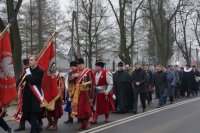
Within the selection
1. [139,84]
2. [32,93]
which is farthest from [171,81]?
[32,93]

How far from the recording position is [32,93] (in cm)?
1016

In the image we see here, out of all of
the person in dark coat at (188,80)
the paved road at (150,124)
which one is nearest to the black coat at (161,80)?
the paved road at (150,124)

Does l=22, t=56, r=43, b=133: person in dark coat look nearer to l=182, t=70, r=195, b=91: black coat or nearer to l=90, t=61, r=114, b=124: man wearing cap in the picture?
l=90, t=61, r=114, b=124: man wearing cap

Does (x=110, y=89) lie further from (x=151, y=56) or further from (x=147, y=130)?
(x=151, y=56)

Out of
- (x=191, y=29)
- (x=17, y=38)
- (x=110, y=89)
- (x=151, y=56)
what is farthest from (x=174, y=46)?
(x=110, y=89)

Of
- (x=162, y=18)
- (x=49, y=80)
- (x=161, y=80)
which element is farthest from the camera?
(x=162, y=18)

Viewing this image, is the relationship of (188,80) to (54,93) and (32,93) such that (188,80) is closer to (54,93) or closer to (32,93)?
(54,93)

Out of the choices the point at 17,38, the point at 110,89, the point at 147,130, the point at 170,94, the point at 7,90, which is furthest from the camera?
the point at 17,38

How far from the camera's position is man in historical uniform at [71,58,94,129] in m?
12.1

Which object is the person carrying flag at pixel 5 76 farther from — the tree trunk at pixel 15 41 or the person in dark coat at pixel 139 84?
the tree trunk at pixel 15 41

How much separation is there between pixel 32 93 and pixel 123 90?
7.53 m

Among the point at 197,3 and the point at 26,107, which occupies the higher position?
the point at 197,3

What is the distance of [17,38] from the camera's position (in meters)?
23.5

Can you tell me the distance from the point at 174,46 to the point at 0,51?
65.6 m
